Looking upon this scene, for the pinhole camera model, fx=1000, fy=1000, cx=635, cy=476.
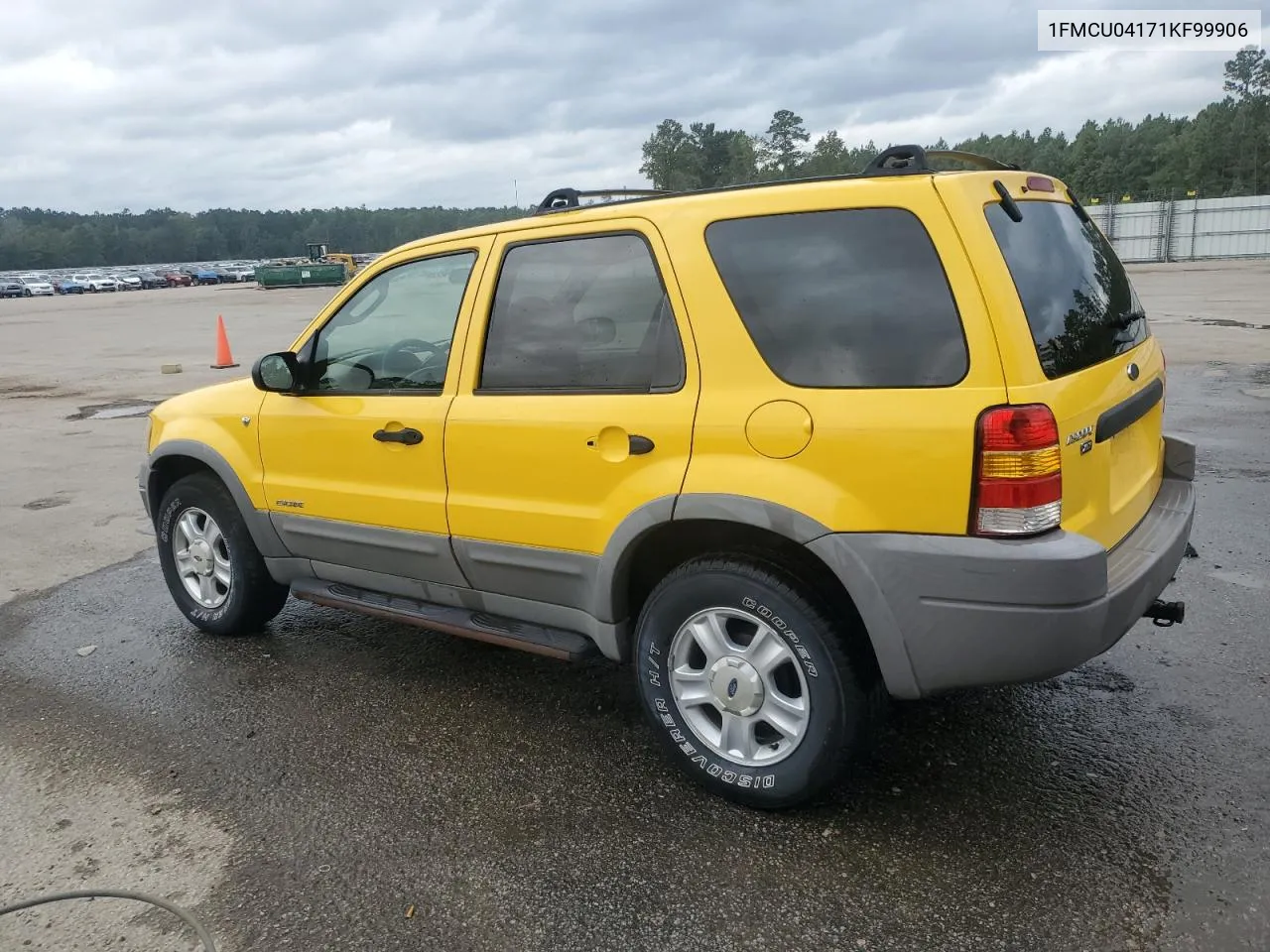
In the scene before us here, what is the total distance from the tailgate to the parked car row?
7599 cm

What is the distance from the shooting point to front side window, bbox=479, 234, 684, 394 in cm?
321

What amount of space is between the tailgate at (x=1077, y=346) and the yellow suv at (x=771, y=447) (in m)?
0.01

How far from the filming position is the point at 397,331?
4012 mm

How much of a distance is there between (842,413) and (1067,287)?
86 cm

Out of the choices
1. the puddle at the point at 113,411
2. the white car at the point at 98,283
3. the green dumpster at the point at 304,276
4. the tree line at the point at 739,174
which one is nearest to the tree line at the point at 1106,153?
the tree line at the point at 739,174

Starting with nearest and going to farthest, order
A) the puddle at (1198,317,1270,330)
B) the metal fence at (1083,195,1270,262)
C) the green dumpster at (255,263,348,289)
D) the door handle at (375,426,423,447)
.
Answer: the door handle at (375,426,423,447), the puddle at (1198,317,1270,330), the metal fence at (1083,195,1270,262), the green dumpster at (255,263,348,289)

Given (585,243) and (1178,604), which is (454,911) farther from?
(1178,604)

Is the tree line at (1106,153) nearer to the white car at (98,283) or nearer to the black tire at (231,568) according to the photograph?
the white car at (98,283)

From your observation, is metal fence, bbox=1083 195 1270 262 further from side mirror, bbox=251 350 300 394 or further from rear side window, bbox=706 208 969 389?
rear side window, bbox=706 208 969 389

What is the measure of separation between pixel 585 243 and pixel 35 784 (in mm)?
2703

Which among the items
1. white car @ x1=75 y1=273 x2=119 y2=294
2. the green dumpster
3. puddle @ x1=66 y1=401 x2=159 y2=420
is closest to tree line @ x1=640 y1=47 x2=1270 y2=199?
the green dumpster

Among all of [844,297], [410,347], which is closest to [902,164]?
[844,297]

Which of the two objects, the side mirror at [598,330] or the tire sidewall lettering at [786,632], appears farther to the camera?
the side mirror at [598,330]

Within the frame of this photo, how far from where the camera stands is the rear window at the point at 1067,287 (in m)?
2.78
